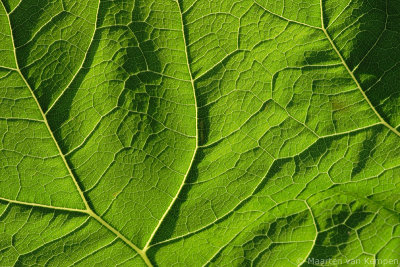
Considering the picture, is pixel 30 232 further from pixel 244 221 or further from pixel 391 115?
pixel 391 115

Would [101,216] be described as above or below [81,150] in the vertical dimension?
below

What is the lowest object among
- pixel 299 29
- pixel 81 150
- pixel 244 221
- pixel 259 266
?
pixel 259 266

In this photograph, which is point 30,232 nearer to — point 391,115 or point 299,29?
point 299,29

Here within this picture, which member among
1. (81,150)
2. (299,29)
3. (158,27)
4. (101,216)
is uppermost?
(158,27)

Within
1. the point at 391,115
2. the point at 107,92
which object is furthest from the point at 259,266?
the point at 107,92

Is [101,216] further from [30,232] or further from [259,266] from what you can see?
[259,266]

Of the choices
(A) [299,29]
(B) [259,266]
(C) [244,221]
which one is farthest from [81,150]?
→ (A) [299,29]

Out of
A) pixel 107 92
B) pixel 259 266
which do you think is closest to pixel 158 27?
pixel 107 92

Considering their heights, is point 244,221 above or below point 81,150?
below
